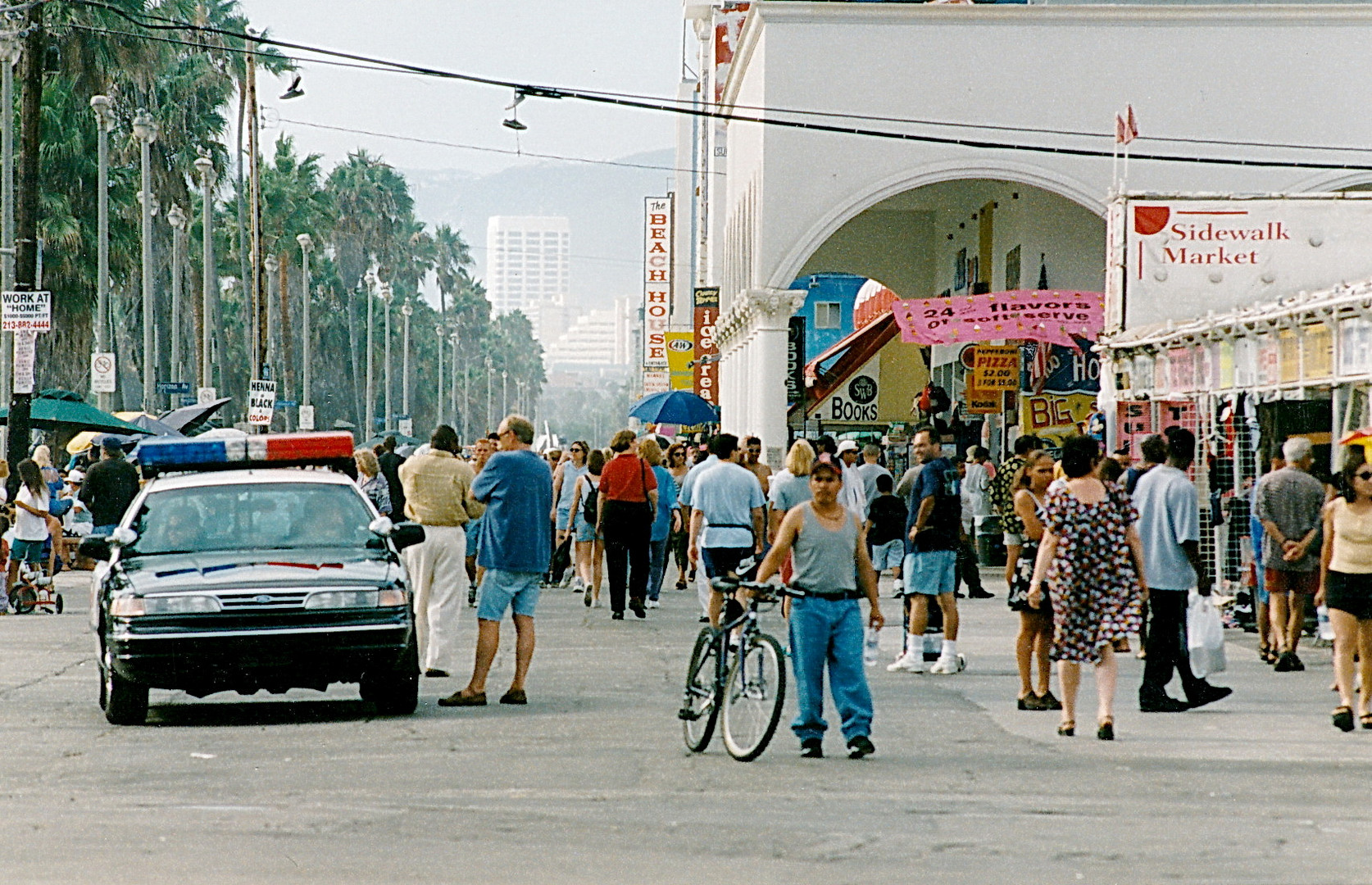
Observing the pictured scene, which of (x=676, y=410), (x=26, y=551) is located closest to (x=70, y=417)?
(x=26, y=551)

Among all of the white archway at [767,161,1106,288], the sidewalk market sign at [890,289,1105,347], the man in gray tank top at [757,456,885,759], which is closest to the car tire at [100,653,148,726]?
the man in gray tank top at [757,456,885,759]

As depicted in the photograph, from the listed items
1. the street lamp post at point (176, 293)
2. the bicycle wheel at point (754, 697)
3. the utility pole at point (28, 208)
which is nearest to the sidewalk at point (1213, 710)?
the bicycle wheel at point (754, 697)

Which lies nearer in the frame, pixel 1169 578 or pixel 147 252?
pixel 1169 578

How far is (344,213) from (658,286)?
1369 inches

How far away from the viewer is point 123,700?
1209cm

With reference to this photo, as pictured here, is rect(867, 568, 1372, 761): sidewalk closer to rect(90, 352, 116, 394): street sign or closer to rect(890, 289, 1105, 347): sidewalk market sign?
rect(890, 289, 1105, 347): sidewalk market sign

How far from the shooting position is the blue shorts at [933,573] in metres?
15.2

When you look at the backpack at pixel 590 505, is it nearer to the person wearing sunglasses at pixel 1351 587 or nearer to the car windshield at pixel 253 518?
the car windshield at pixel 253 518

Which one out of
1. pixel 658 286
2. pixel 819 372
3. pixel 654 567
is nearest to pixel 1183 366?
pixel 654 567

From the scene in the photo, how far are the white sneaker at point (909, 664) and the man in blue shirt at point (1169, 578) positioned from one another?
8.39 ft

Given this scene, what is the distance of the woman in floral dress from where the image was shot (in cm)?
1157

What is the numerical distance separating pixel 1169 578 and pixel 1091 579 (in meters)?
1.47

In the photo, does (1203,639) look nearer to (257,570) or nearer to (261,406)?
(257,570)

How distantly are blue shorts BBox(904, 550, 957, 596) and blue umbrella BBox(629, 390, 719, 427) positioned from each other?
75.2ft
